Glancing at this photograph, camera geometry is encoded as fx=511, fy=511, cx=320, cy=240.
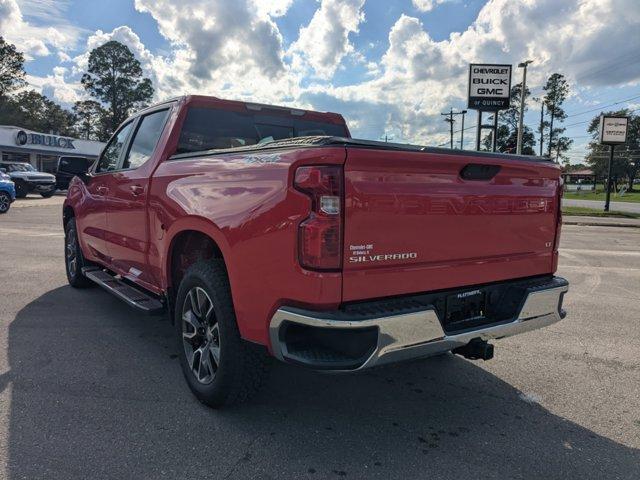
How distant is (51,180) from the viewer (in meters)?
26.0

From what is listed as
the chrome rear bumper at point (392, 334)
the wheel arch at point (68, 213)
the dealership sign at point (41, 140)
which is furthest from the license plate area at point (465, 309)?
the dealership sign at point (41, 140)

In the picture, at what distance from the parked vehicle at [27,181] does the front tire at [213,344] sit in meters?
26.0

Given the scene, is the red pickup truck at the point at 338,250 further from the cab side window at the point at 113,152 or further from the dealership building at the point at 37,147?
the dealership building at the point at 37,147

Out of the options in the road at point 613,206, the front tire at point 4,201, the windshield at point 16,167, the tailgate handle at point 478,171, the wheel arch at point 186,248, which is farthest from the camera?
the road at point 613,206

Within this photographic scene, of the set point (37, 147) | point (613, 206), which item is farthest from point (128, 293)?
point (37, 147)

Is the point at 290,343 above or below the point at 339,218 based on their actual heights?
below

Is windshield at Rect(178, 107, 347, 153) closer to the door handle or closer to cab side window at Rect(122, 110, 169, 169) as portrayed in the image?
cab side window at Rect(122, 110, 169, 169)

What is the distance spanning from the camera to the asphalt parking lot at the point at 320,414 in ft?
8.79

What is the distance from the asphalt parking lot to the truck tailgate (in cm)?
90

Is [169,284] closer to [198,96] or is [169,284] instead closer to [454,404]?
[198,96]

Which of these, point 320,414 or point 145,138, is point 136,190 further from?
point 320,414

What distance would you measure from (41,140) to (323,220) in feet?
151

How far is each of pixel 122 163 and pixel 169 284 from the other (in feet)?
5.61

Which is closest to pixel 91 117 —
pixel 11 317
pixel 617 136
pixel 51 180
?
pixel 51 180
